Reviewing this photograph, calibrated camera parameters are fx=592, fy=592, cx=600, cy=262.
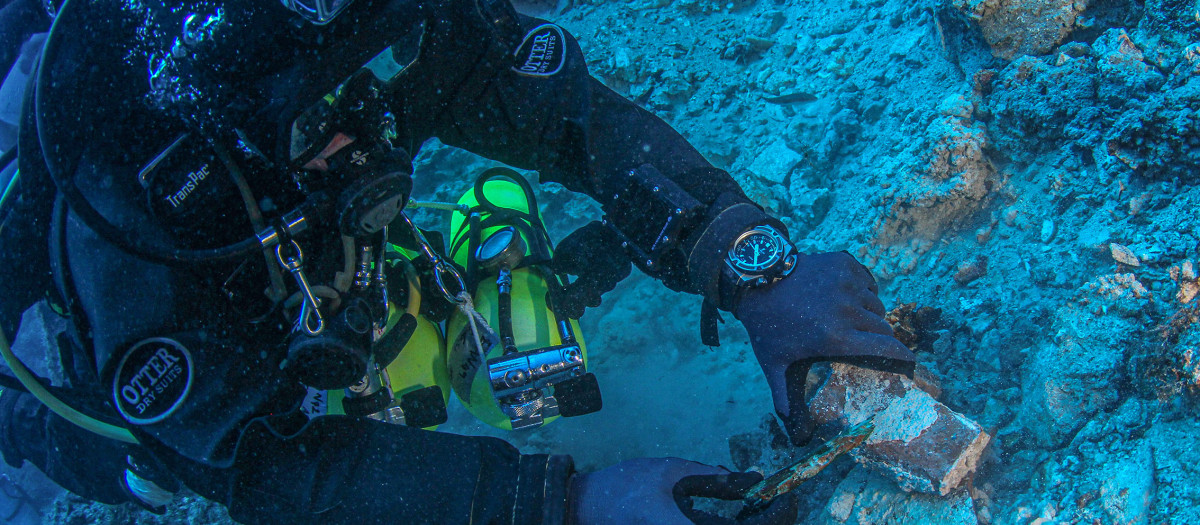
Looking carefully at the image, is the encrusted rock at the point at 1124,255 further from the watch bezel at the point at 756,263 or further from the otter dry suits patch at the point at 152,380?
the otter dry suits patch at the point at 152,380

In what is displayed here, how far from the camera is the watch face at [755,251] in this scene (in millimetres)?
1997

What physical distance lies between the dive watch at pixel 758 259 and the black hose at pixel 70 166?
1566 mm

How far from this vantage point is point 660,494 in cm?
178

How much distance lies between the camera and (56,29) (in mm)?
1386

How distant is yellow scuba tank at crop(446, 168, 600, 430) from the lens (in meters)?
2.17

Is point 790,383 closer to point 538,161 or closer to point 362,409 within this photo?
point 538,161

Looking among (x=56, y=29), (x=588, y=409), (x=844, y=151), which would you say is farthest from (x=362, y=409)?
(x=844, y=151)

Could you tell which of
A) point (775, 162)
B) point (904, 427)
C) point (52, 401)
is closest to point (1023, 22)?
point (775, 162)

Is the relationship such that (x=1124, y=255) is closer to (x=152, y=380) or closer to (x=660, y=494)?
(x=660, y=494)

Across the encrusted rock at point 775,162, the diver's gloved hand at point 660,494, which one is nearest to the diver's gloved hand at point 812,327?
the diver's gloved hand at point 660,494

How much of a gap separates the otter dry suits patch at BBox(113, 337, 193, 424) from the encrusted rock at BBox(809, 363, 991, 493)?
1.80 meters

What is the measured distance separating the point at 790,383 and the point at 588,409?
788 millimetres

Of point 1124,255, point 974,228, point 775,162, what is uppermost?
point 1124,255

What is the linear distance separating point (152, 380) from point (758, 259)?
5.76ft
